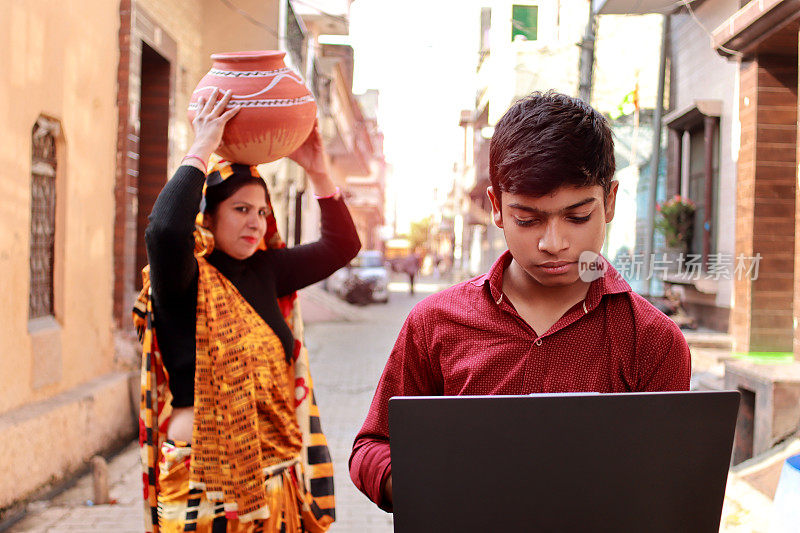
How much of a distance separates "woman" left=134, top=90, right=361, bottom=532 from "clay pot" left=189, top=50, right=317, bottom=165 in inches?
2.4

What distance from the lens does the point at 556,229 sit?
1.50 meters

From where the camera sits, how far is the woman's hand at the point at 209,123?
2531mm

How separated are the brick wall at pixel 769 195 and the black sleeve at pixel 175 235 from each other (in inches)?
212

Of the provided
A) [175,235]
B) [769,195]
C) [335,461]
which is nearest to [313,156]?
[175,235]

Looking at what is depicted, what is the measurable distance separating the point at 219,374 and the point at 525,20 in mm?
8408

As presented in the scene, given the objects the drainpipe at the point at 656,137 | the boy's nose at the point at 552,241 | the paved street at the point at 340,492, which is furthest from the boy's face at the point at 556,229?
the drainpipe at the point at 656,137

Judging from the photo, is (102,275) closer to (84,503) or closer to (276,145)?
(84,503)

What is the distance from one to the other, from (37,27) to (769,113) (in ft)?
18.8

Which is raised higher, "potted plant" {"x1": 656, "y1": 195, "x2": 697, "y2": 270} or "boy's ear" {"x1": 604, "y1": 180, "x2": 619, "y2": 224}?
"potted plant" {"x1": 656, "y1": 195, "x2": 697, "y2": 270}

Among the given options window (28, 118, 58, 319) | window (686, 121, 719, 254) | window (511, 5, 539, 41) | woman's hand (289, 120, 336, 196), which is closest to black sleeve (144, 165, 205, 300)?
woman's hand (289, 120, 336, 196)

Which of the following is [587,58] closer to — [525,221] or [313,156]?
[313,156]

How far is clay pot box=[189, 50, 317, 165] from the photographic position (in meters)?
2.60

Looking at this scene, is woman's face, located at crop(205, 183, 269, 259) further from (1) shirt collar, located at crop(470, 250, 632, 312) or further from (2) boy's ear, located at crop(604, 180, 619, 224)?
(2) boy's ear, located at crop(604, 180, 619, 224)

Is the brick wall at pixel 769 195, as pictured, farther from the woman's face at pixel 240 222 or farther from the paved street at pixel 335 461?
the woman's face at pixel 240 222
